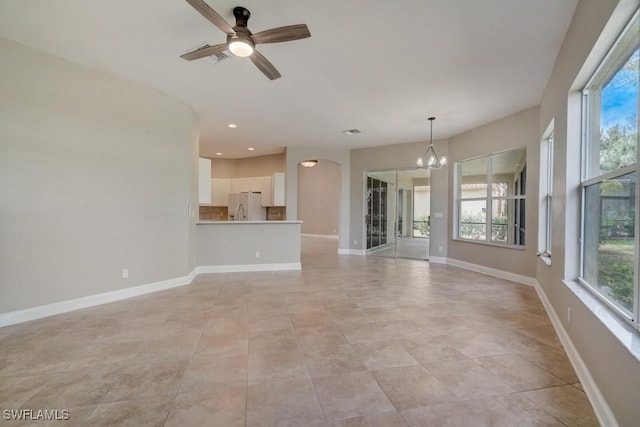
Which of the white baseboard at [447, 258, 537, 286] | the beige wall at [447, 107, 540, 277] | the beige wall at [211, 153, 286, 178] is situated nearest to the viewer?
the beige wall at [447, 107, 540, 277]

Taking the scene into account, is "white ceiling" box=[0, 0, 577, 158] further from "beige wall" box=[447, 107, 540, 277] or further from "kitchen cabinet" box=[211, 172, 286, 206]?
"kitchen cabinet" box=[211, 172, 286, 206]

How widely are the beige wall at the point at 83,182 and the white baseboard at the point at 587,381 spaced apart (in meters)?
4.91

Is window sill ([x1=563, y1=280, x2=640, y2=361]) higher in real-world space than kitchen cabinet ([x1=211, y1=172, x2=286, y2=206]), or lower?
lower

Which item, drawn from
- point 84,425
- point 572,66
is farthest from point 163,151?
point 572,66

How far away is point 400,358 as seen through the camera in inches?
94.7

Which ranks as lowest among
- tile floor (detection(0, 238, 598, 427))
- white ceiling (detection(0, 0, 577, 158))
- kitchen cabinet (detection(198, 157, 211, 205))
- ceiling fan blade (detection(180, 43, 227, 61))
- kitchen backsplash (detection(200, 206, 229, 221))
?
tile floor (detection(0, 238, 598, 427))

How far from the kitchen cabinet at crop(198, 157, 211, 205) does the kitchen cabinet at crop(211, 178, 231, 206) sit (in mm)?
3687

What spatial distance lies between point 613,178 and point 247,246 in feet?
17.4

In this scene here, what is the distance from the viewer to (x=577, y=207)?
2596 mm

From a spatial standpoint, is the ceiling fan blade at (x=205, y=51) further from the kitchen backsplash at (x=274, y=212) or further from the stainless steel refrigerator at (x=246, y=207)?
the kitchen backsplash at (x=274, y=212)

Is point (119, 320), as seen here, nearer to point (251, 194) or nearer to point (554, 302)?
point (554, 302)

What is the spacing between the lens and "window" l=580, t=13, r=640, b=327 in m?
1.67

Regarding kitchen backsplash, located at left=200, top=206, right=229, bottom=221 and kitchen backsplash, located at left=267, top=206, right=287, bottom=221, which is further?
kitchen backsplash, located at left=200, top=206, right=229, bottom=221

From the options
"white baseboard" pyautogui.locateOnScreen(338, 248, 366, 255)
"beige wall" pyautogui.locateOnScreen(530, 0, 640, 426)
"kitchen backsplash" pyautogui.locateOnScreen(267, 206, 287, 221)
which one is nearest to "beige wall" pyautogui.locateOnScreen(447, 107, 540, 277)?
"beige wall" pyautogui.locateOnScreen(530, 0, 640, 426)
